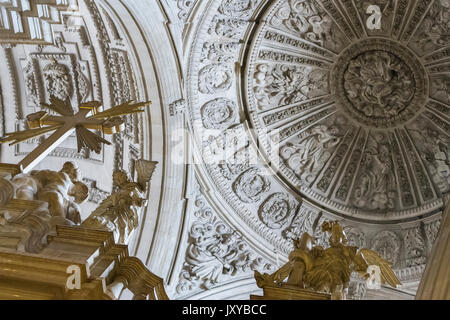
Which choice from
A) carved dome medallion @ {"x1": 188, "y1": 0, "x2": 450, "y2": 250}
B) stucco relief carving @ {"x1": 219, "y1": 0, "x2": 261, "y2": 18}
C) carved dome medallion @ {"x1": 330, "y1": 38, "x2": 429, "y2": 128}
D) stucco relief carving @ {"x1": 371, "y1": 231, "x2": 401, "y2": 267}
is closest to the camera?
stucco relief carving @ {"x1": 219, "y1": 0, "x2": 261, "y2": 18}

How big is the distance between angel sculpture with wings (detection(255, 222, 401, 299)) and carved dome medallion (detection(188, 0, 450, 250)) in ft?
21.5

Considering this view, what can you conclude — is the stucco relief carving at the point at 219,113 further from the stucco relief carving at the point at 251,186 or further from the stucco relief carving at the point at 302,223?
the stucco relief carving at the point at 302,223

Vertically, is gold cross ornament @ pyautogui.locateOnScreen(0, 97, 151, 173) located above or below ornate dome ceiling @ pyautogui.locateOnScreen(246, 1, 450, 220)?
below

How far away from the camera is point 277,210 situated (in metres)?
11.6

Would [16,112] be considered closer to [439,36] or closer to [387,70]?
[387,70]

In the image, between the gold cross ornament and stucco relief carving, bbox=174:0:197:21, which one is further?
stucco relief carving, bbox=174:0:197:21

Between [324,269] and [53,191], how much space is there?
2171 mm

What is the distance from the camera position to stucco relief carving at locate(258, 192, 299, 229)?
452 inches

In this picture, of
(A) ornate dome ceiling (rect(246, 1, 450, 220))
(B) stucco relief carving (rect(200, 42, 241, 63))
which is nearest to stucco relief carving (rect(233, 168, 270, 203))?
(A) ornate dome ceiling (rect(246, 1, 450, 220))

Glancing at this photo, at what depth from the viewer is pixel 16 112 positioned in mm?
11070

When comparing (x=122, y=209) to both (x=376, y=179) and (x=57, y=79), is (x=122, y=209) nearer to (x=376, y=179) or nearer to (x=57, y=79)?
(x=57, y=79)

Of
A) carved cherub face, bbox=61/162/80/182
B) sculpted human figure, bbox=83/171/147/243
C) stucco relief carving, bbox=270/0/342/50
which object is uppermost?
stucco relief carving, bbox=270/0/342/50

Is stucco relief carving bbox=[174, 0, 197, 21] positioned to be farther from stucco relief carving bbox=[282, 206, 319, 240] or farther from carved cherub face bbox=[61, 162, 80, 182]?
carved cherub face bbox=[61, 162, 80, 182]
